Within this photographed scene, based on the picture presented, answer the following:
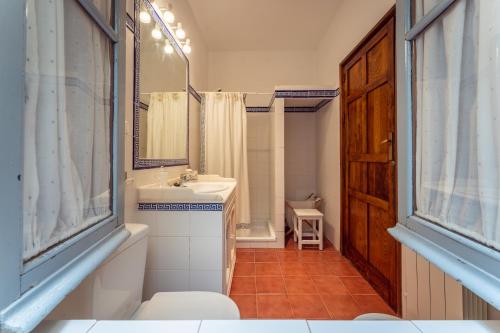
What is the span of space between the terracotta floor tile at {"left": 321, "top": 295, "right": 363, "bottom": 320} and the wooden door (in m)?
0.28

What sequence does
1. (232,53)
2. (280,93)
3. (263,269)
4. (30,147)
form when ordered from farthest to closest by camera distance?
1. (232,53)
2. (280,93)
3. (263,269)
4. (30,147)

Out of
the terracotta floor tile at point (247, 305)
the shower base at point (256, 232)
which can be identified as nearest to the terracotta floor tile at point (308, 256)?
the shower base at point (256, 232)

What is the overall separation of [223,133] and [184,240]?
174 cm

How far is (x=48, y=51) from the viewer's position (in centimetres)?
58

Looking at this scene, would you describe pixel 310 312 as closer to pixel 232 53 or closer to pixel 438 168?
pixel 438 168

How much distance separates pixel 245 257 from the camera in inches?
108

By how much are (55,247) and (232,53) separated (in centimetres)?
380

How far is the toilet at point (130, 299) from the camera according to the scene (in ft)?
2.83

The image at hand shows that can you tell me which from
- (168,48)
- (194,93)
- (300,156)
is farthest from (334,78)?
(168,48)

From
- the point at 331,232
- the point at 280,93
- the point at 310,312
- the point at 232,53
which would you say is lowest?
the point at 310,312

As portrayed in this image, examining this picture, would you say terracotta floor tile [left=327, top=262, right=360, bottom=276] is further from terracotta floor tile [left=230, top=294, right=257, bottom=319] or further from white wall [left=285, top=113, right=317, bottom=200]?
white wall [left=285, top=113, right=317, bottom=200]

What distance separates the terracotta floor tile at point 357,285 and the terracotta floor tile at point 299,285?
1.00 feet

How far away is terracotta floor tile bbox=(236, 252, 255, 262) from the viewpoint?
105 inches

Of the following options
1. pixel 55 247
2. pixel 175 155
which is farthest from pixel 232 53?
pixel 55 247
